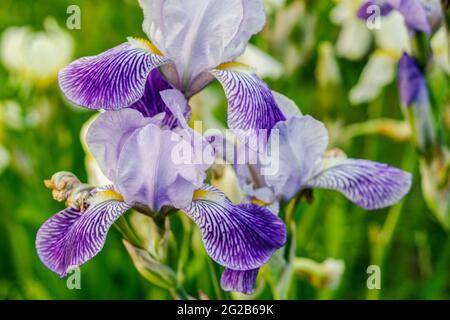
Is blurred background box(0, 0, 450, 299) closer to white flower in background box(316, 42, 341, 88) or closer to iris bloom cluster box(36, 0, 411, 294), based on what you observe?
white flower in background box(316, 42, 341, 88)

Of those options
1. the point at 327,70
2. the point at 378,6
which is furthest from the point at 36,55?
the point at 378,6

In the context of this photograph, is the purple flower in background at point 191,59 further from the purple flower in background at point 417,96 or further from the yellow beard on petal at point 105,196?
the purple flower in background at point 417,96

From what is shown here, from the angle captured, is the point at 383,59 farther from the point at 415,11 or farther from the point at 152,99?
the point at 152,99

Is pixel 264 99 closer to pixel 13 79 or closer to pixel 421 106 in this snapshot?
pixel 421 106

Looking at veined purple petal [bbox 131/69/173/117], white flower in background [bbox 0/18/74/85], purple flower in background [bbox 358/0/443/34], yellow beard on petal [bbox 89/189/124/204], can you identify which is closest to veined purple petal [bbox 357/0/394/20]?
purple flower in background [bbox 358/0/443/34]

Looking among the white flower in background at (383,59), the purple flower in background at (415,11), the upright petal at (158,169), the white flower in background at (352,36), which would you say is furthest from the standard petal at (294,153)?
the white flower in background at (352,36)
